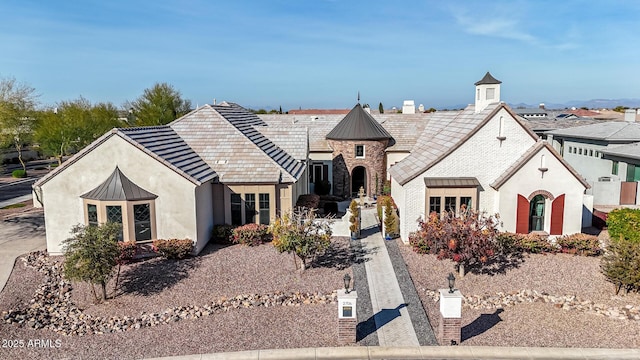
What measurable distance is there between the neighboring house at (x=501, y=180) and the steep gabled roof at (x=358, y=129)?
39.3ft

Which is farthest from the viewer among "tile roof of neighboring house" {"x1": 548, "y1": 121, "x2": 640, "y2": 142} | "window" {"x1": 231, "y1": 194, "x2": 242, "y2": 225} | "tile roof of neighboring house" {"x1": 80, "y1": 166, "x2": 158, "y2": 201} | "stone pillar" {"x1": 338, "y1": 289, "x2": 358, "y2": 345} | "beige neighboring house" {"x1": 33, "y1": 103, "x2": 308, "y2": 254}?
"tile roof of neighboring house" {"x1": 548, "y1": 121, "x2": 640, "y2": 142}

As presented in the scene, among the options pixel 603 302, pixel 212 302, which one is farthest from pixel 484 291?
pixel 212 302

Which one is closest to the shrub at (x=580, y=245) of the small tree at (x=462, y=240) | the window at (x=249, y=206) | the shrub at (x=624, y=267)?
the shrub at (x=624, y=267)

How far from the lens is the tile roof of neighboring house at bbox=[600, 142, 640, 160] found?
28.8m

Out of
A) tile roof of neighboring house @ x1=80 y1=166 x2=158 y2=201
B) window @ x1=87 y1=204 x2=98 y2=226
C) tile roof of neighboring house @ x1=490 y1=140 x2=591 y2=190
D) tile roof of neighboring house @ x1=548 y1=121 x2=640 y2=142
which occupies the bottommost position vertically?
window @ x1=87 y1=204 x2=98 y2=226

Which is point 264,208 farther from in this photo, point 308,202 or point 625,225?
point 625,225

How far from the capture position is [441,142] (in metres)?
24.9

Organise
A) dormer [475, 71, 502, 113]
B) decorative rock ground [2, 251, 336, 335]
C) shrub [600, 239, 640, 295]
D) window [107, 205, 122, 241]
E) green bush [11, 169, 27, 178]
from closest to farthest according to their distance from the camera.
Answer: decorative rock ground [2, 251, 336, 335] < shrub [600, 239, 640, 295] < window [107, 205, 122, 241] < dormer [475, 71, 502, 113] < green bush [11, 169, 27, 178]

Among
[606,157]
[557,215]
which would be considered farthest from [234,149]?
[606,157]

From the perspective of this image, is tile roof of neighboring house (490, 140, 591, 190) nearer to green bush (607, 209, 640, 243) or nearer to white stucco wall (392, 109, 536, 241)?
white stucco wall (392, 109, 536, 241)

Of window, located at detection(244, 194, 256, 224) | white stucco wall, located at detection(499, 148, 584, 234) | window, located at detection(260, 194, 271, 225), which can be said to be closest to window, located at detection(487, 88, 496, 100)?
white stucco wall, located at detection(499, 148, 584, 234)

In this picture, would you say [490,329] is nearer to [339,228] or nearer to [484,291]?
[484,291]

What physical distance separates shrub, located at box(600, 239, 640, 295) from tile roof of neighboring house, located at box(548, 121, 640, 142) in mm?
19108

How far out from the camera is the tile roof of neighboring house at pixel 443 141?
22.4 meters
